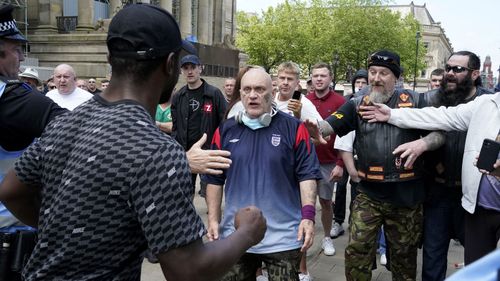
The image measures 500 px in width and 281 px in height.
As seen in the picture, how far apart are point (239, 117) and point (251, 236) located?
195 cm

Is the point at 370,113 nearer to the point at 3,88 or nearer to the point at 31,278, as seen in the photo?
the point at 3,88

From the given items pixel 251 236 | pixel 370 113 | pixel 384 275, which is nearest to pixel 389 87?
pixel 370 113

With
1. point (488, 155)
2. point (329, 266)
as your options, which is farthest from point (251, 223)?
point (329, 266)

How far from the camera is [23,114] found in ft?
9.41

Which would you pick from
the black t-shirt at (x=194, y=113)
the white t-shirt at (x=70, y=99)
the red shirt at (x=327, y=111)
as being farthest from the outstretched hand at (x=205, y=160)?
the black t-shirt at (x=194, y=113)

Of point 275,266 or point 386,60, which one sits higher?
point 386,60

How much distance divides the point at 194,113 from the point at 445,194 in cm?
352

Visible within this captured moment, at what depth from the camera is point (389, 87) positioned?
468 centimetres

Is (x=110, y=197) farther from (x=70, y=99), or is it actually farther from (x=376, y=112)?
(x=70, y=99)

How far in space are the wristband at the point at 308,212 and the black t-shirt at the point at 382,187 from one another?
107 centimetres

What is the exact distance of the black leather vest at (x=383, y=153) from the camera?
4418mm

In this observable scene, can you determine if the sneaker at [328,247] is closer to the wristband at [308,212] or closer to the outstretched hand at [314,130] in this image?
the outstretched hand at [314,130]

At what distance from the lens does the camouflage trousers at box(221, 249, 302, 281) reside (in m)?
3.68

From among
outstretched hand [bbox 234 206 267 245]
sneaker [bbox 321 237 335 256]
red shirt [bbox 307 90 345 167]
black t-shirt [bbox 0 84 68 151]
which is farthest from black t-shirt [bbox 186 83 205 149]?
outstretched hand [bbox 234 206 267 245]
